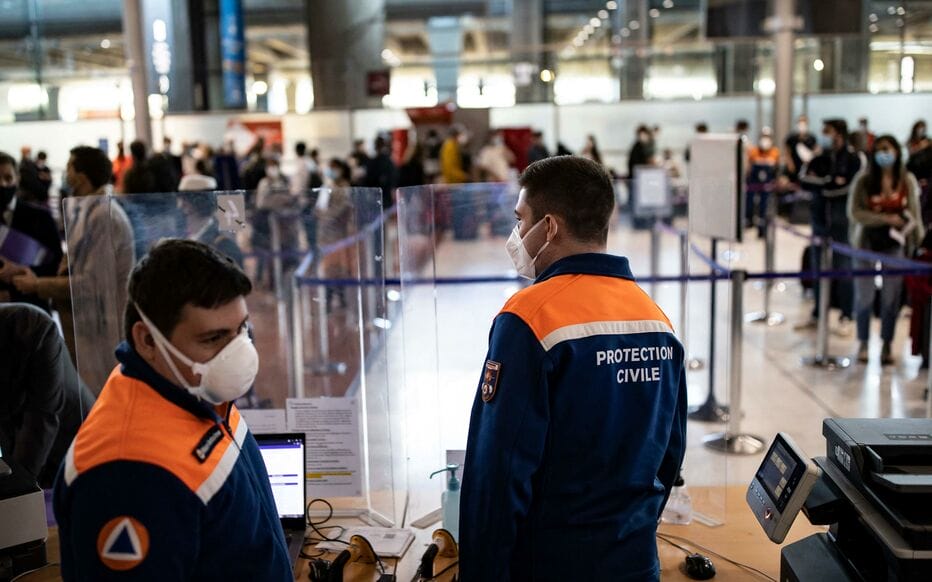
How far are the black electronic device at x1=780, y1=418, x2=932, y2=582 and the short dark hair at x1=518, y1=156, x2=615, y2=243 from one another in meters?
0.70

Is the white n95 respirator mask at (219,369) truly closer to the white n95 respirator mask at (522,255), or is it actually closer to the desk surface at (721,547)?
the white n95 respirator mask at (522,255)

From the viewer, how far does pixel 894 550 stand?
5.74ft

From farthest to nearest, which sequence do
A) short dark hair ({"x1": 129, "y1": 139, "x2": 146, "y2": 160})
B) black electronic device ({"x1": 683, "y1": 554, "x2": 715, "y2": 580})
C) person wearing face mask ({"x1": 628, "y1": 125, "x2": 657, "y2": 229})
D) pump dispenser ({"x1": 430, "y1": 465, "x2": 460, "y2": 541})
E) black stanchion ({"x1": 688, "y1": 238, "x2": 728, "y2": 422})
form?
person wearing face mask ({"x1": 628, "y1": 125, "x2": 657, "y2": 229})
short dark hair ({"x1": 129, "y1": 139, "x2": 146, "y2": 160})
black stanchion ({"x1": 688, "y1": 238, "x2": 728, "y2": 422})
pump dispenser ({"x1": 430, "y1": 465, "x2": 460, "y2": 541})
black electronic device ({"x1": 683, "y1": 554, "x2": 715, "y2": 580})

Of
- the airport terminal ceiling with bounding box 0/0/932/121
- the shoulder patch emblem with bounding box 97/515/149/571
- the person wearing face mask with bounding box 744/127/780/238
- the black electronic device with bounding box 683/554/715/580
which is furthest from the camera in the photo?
the airport terminal ceiling with bounding box 0/0/932/121

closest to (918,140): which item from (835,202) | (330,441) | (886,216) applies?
(835,202)

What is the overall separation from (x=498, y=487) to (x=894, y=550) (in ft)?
2.42

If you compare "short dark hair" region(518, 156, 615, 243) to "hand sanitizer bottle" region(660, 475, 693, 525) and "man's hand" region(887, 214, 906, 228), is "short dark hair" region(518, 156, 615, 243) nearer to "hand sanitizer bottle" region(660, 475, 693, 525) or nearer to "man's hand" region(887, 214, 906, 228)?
"hand sanitizer bottle" region(660, 475, 693, 525)

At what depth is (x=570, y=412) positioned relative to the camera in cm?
182

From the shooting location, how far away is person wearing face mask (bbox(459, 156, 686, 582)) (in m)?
1.77

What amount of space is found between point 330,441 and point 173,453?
4.97 feet

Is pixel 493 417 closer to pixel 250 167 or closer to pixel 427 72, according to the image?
pixel 250 167

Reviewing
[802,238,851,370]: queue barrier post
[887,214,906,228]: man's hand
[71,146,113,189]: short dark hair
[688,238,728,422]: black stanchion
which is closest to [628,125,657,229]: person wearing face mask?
[802,238,851,370]: queue barrier post

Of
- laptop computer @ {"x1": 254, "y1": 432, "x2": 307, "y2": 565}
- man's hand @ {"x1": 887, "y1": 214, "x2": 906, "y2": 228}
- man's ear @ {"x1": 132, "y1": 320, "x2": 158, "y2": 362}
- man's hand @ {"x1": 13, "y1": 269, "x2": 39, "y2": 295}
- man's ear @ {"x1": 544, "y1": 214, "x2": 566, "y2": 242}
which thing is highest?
man's ear @ {"x1": 544, "y1": 214, "x2": 566, "y2": 242}

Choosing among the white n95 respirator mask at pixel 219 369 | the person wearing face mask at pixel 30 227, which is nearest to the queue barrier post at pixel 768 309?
the person wearing face mask at pixel 30 227
